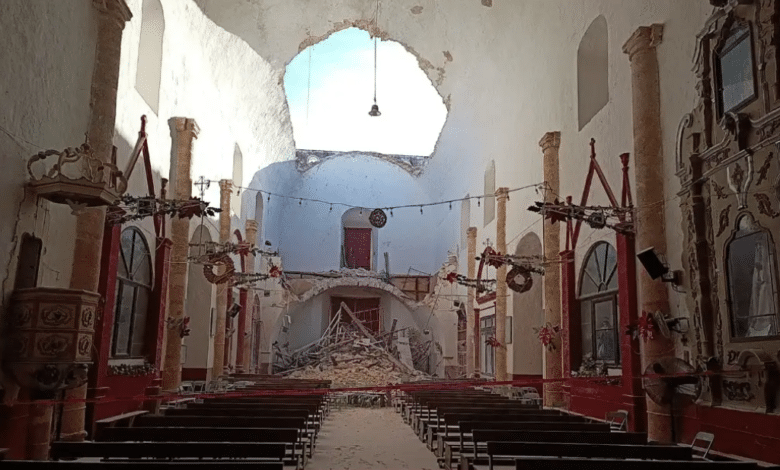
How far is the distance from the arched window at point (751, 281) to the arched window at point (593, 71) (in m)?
6.22

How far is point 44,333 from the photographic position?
6977 mm

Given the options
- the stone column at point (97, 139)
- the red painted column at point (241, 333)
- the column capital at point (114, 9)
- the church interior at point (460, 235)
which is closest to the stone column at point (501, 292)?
the church interior at point (460, 235)

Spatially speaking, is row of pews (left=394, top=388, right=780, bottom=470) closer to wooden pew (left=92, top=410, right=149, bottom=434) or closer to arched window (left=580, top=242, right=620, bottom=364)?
arched window (left=580, top=242, right=620, bottom=364)

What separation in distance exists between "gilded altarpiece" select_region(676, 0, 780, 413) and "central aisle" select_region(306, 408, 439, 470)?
4300mm

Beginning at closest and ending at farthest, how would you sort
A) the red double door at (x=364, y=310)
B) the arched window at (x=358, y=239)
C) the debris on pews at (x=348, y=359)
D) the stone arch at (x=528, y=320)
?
1. the stone arch at (x=528, y=320)
2. the debris on pews at (x=348, y=359)
3. the red double door at (x=364, y=310)
4. the arched window at (x=358, y=239)

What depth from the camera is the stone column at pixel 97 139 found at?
8.75 meters

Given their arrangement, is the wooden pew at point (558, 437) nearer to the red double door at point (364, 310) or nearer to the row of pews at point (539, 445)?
the row of pews at point (539, 445)

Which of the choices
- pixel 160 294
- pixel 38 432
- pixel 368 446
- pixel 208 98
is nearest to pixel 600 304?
pixel 368 446

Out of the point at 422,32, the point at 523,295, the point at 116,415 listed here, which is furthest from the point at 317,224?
the point at 116,415

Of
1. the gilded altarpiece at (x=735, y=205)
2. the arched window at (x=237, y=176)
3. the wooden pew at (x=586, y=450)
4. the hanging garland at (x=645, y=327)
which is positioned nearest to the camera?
the wooden pew at (x=586, y=450)

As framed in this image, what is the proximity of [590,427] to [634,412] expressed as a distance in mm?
1796

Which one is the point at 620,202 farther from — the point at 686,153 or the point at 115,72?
the point at 115,72

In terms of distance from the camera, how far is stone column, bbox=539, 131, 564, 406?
14656mm

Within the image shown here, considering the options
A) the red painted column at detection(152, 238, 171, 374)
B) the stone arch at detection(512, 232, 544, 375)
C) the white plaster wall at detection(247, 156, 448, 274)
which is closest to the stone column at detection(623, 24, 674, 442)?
the stone arch at detection(512, 232, 544, 375)
